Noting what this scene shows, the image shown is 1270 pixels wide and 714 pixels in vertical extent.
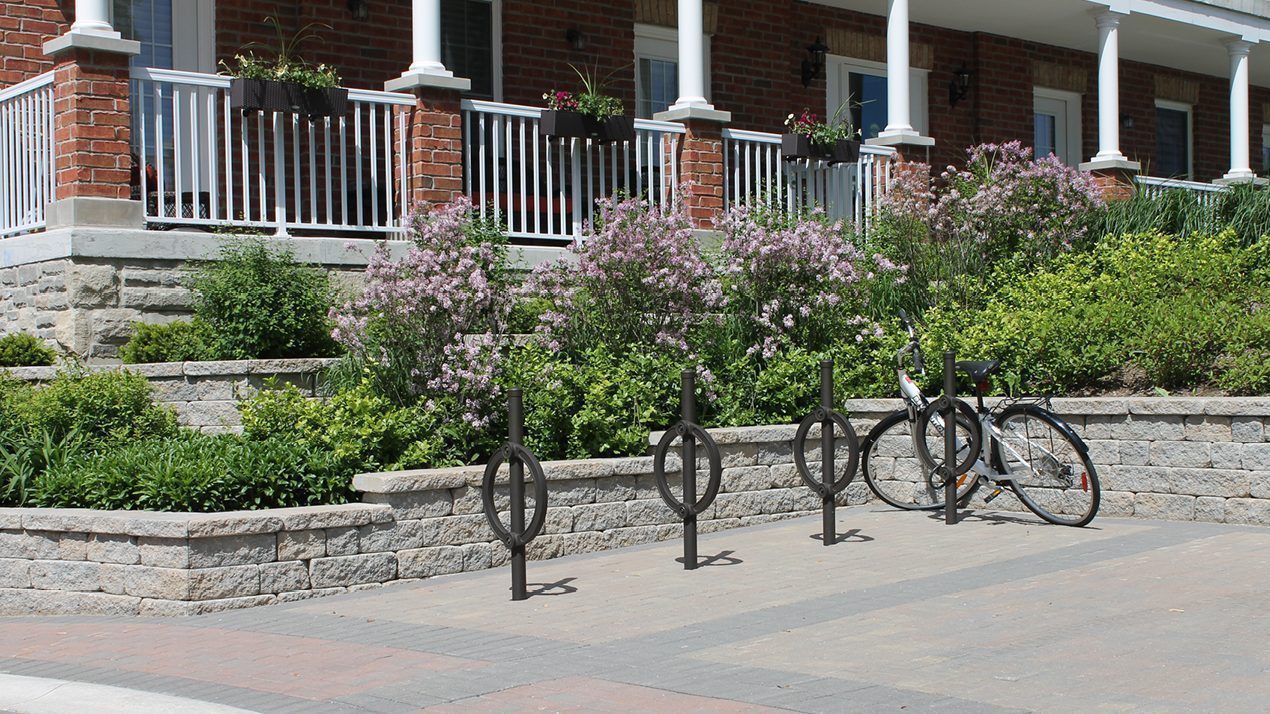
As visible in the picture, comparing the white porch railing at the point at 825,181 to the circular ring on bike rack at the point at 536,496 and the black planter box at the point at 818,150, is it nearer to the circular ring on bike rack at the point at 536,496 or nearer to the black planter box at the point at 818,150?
the black planter box at the point at 818,150

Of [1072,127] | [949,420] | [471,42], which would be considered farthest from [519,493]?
[1072,127]

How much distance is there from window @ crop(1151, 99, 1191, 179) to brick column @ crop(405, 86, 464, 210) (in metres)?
13.5

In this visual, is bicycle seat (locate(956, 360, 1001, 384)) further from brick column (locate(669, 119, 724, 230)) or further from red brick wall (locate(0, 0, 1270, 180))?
red brick wall (locate(0, 0, 1270, 180))

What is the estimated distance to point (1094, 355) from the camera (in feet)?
33.0

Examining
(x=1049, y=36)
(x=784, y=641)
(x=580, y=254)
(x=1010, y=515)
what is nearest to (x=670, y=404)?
(x=580, y=254)

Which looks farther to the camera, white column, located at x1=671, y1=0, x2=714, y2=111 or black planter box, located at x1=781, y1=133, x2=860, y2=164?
black planter box, located at x1=781, y1=133, x2=860, y2=164

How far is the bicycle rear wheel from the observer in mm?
9773

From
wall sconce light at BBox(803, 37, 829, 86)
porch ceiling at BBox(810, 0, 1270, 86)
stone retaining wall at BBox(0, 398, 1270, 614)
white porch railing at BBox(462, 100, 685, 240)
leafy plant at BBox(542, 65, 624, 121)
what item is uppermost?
porch ceiling at BBox(810, 0, 1270, 86)

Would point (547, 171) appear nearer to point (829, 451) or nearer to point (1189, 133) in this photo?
point (829, 451)

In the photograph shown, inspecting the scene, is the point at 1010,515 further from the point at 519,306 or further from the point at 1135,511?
the point at 519,306

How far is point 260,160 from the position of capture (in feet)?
35.2

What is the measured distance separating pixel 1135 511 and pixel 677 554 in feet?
10.4

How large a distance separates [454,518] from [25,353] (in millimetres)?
3812

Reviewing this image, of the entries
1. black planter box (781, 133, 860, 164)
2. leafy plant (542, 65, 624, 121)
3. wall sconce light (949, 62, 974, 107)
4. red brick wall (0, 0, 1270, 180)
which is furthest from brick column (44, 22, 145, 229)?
wall sconce light (949, 62, 974, 107)
